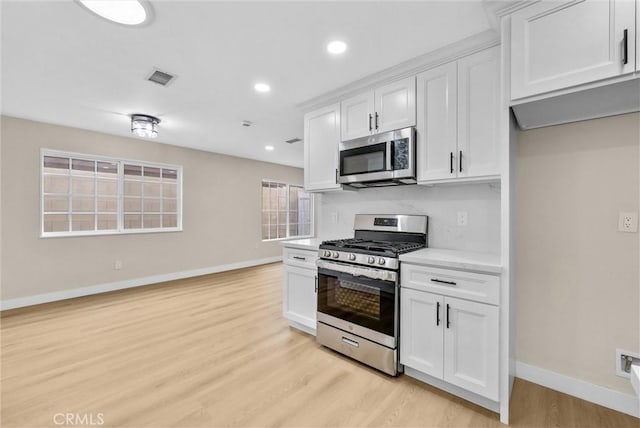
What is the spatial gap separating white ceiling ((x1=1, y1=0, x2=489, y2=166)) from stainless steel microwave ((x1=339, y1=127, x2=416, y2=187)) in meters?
0.58

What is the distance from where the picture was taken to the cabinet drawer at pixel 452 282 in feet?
5.70

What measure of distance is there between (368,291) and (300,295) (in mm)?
913

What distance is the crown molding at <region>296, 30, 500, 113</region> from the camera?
6.44 feet

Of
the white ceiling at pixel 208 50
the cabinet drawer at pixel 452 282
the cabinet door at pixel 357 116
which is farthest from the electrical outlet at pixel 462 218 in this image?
the white ceiling at pixel 208 50

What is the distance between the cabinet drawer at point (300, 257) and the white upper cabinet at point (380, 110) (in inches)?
46.6

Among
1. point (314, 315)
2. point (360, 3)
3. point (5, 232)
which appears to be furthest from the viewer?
point (5, 232)

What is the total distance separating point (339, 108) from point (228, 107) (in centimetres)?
137

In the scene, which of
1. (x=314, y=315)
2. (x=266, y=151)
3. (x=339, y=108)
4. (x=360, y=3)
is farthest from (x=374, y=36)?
(x=266, y=151)

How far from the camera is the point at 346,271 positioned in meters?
2.38

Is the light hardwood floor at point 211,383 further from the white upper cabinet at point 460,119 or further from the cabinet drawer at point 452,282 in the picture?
the white upper cabinet at point 460,119

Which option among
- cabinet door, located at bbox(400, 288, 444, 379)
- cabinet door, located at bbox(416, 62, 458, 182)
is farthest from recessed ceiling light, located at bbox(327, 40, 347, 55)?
cabinet door, located at bbox(400, 288, 444, 379)

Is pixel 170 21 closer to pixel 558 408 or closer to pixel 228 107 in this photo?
pixel 228 107

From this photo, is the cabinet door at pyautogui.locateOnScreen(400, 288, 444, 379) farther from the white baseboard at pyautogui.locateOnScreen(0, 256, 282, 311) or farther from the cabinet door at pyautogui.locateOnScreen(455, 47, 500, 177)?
the white baseboard at pyautogui.locateOnScreen(0, 256, 282, 311)

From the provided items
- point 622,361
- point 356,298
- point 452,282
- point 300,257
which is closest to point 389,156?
point 452,282
